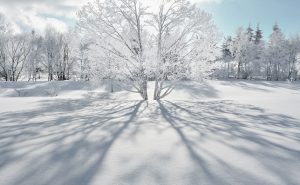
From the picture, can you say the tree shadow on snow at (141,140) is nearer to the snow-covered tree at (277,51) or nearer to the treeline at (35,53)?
the treeline at (35,53)

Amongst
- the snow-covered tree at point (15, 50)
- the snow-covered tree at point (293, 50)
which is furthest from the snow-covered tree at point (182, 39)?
the snow-covered tree at point (293, 50)

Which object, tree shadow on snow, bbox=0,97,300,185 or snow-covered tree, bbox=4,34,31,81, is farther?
snow-covered tree, bbox=4,34,31,81

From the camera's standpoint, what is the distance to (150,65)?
14.0 m

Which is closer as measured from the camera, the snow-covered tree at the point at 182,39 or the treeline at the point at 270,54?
the snow-covered tree at the point at 182,39

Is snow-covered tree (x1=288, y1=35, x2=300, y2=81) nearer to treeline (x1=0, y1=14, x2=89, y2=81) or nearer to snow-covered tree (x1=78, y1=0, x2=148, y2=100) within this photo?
treeline (x1=0, y1=14, x2=89, y2=81)

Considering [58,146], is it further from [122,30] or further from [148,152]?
[122,30]

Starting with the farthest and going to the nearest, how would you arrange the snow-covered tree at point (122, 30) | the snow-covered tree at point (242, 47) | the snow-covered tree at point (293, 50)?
1. the snow-covered tree at point (242, 47)
2. the snow-covered tree at point (293, 50)
3. the snow-covered tree at point (122, 30)

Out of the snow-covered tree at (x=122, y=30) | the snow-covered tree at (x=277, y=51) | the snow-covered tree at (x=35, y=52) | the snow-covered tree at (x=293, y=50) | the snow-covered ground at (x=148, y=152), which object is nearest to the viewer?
the snow-covered ground at (x=148, y=152)

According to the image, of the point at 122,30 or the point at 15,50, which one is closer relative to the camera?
the point at 122,30

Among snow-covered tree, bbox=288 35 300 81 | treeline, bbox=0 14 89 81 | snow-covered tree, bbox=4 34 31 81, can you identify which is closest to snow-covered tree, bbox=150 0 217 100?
treeline, bbox=0 14 89 81

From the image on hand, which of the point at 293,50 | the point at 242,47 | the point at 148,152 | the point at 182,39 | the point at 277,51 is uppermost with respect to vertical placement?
the point at 242,47

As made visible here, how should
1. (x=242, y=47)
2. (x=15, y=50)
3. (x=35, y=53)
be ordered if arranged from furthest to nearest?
(x=242, y=47)
(x=35, y=53)
(x=15, y=50)

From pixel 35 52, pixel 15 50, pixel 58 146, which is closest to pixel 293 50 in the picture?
pixel 35 52

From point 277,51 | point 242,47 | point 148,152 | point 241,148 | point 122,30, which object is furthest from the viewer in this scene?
point 242,47
